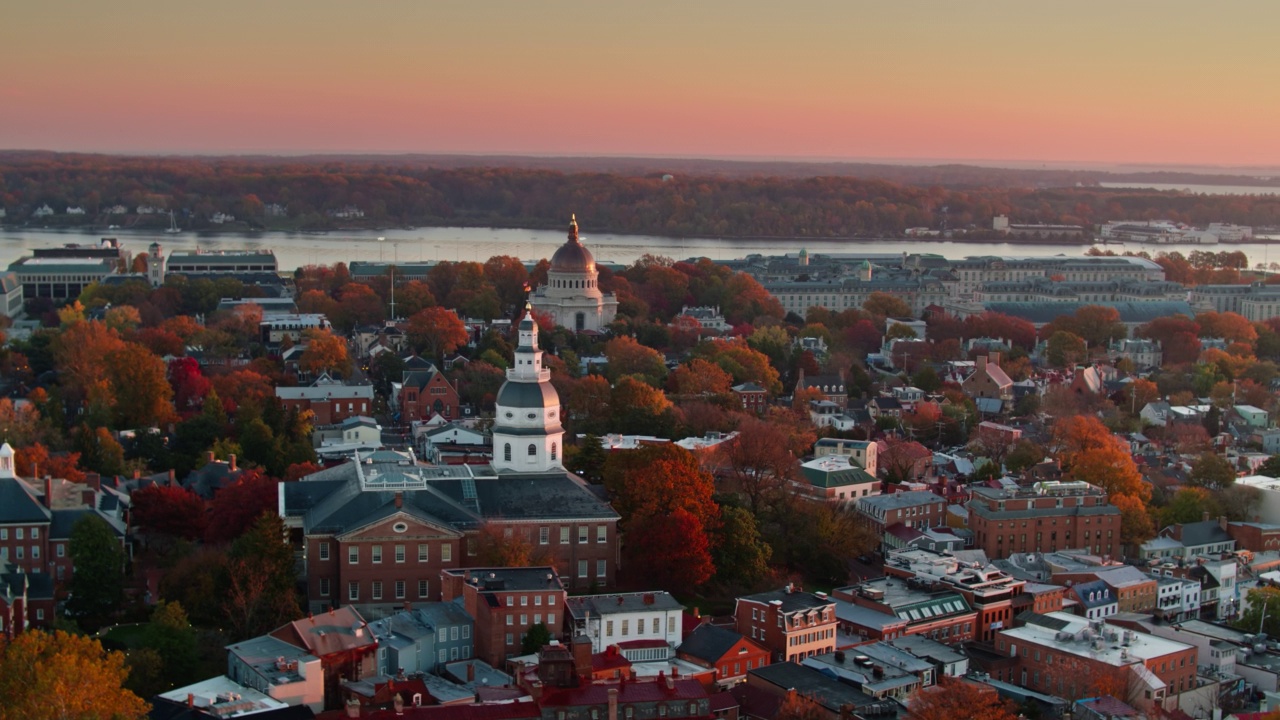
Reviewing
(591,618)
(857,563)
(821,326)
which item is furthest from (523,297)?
(591,618)

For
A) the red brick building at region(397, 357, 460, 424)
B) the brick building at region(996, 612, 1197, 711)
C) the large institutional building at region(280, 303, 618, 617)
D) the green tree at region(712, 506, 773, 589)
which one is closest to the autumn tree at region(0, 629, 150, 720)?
the large institutional building at region(280, 303, 618, 617)

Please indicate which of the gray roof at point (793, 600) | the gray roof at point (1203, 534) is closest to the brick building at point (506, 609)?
the gray roof at point (793, 600)

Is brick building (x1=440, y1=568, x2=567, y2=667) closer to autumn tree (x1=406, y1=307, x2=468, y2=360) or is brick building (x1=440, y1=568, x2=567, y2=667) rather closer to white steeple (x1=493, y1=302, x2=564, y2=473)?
white steeple (x1=493, y1=302, x2=564, y2=473)

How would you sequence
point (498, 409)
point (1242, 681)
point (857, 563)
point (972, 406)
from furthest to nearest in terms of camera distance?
point (972, 406)
point (857, 563)
point (498, 409)
point (1242, 681)

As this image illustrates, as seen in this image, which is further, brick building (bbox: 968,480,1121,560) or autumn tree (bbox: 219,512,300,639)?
brick building (bbox: 968,480,1121,560)

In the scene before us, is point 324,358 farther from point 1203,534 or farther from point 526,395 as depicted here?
point 1203,534

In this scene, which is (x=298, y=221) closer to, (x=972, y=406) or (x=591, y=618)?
(x=972, y=406)
